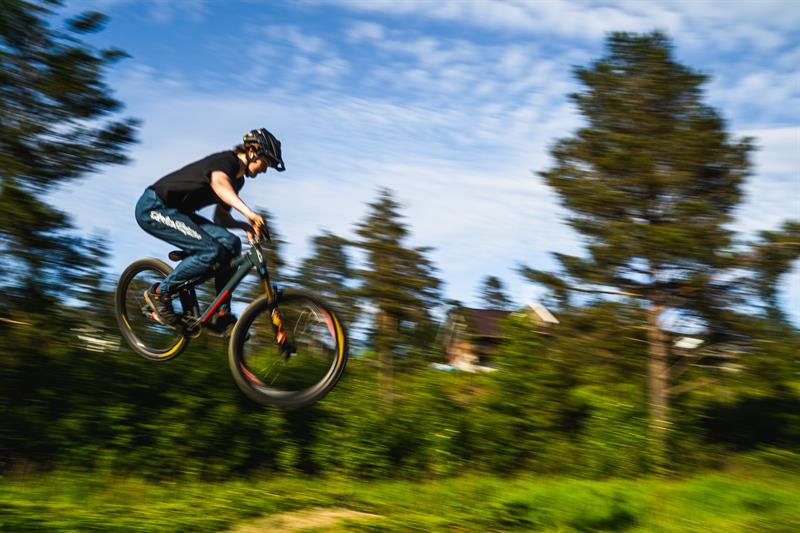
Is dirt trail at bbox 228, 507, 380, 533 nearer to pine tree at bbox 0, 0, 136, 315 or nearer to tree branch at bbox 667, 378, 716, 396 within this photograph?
pine tree at bbox 0, 0, 136, 315

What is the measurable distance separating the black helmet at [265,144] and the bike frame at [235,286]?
622 millimetres

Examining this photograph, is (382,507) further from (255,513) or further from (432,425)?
(432,425)

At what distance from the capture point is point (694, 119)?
77.4 feet

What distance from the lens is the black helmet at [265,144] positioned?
18.3 feet

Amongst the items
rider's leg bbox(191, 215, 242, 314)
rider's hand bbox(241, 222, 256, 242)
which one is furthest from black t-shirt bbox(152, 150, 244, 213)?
rider's hand bbox(241, 222, 256, 242)

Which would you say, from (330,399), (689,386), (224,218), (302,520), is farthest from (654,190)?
(224,218)

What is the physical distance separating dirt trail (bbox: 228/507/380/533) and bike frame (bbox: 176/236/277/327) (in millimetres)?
8665

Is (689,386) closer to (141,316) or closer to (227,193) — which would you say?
(141,316)

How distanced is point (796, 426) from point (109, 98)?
27251mm

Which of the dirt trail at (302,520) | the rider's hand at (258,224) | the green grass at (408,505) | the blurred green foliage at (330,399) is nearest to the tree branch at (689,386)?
the blurred green foliage at (330,399)

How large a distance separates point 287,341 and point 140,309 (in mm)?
1739

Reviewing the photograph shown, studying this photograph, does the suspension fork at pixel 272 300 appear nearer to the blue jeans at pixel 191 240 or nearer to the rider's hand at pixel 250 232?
the rider's hand at pixel 250 232

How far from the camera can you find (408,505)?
17.7 meters

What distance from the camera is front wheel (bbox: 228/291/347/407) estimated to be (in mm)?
5707
